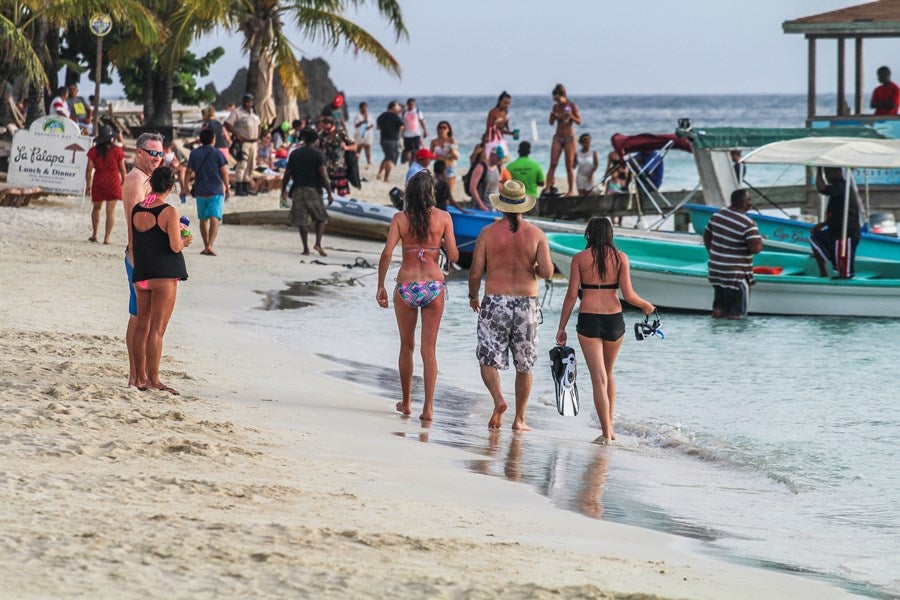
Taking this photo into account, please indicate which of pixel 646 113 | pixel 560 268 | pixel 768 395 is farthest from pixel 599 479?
pixel 646 113

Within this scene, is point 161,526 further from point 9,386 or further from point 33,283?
point 33,283

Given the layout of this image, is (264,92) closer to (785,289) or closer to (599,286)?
(785,289)

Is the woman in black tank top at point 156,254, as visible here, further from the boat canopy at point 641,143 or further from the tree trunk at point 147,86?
the tree trunk at point 147,86

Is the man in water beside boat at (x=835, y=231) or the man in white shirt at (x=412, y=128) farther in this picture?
the man in white shirt at (x=412, y=128)

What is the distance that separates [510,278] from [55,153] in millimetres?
13264

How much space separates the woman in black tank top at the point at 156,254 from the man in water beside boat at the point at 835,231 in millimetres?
9787

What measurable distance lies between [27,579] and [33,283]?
926 cm

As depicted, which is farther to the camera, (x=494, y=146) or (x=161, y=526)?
(x=494, y=146)

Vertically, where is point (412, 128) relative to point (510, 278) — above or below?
above

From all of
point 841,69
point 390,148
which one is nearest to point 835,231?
point 841,69

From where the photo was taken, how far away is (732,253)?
14.9 metres

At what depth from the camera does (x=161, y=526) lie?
4.91m

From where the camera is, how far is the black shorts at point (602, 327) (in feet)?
27.5

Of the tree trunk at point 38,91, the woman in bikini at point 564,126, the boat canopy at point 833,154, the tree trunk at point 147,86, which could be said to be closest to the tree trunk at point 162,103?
the tree trunk at point 147,86
